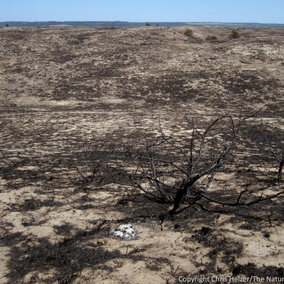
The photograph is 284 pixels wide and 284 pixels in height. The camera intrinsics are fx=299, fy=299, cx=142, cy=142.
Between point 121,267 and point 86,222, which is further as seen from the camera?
point 86,222

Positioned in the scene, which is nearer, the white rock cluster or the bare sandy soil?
the bare sandy soil

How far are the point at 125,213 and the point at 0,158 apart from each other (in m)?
4.10

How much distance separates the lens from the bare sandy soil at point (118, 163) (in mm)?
3672

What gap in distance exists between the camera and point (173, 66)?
55.7 feet

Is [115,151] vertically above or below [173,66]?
below

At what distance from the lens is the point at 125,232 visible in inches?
166

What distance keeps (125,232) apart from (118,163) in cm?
281

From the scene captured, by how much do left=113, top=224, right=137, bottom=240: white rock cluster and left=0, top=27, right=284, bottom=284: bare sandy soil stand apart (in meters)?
0.10

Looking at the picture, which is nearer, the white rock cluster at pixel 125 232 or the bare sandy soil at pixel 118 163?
the bare sandy soil at pixel 118 163

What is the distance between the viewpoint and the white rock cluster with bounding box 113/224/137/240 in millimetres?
4145

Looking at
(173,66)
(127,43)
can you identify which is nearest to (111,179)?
(173,66)

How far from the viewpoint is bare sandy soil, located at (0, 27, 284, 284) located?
367cm

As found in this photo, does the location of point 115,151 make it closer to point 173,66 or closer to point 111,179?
point 111,179

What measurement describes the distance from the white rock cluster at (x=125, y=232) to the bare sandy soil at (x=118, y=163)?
103 mm
